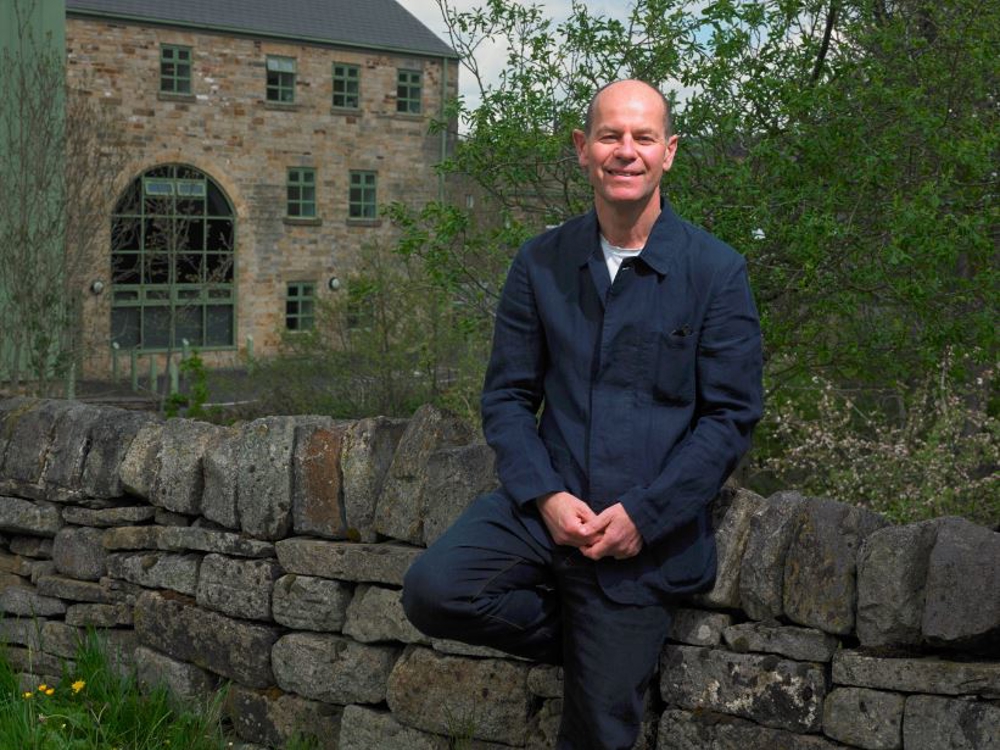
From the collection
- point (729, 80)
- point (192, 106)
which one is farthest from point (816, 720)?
point (192, 106)

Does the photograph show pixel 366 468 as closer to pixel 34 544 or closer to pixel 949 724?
pixel 34 544

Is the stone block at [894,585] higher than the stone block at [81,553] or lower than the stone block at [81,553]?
higher

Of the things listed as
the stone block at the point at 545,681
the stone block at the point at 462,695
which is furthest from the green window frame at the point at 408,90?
the stone block at the point at 545,681

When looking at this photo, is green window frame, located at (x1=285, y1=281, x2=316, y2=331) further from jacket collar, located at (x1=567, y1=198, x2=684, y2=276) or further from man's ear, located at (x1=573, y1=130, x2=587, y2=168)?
man's ear, located at (x1=573, y1=130, x2=587, y2=168)

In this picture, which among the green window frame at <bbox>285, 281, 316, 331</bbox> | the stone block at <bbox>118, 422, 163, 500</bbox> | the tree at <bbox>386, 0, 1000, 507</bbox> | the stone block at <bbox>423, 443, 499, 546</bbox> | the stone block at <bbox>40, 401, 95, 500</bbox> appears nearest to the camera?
the stone block at <bbox>423, 443, 499, 546</bbox>

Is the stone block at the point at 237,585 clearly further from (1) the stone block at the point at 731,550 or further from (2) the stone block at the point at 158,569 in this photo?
(1) the stone block at the point at 731,550

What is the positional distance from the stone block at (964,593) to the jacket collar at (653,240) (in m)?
0.97

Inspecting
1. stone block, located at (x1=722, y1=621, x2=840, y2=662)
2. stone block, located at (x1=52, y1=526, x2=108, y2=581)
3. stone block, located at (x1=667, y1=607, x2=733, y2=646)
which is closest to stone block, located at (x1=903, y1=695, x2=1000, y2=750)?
stone block, located at (x1=722, y1=621, x2=840, y2=662)

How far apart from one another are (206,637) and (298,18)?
2792cm

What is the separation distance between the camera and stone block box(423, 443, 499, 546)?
4141 millimetres

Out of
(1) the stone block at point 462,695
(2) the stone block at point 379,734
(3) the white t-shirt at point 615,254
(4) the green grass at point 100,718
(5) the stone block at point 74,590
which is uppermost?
(3) the white t-shirt at point 615,254

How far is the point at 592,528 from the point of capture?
11.1 ft

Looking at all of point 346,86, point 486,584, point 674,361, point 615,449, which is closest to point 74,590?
point 486,584

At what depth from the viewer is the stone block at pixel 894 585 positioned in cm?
342
